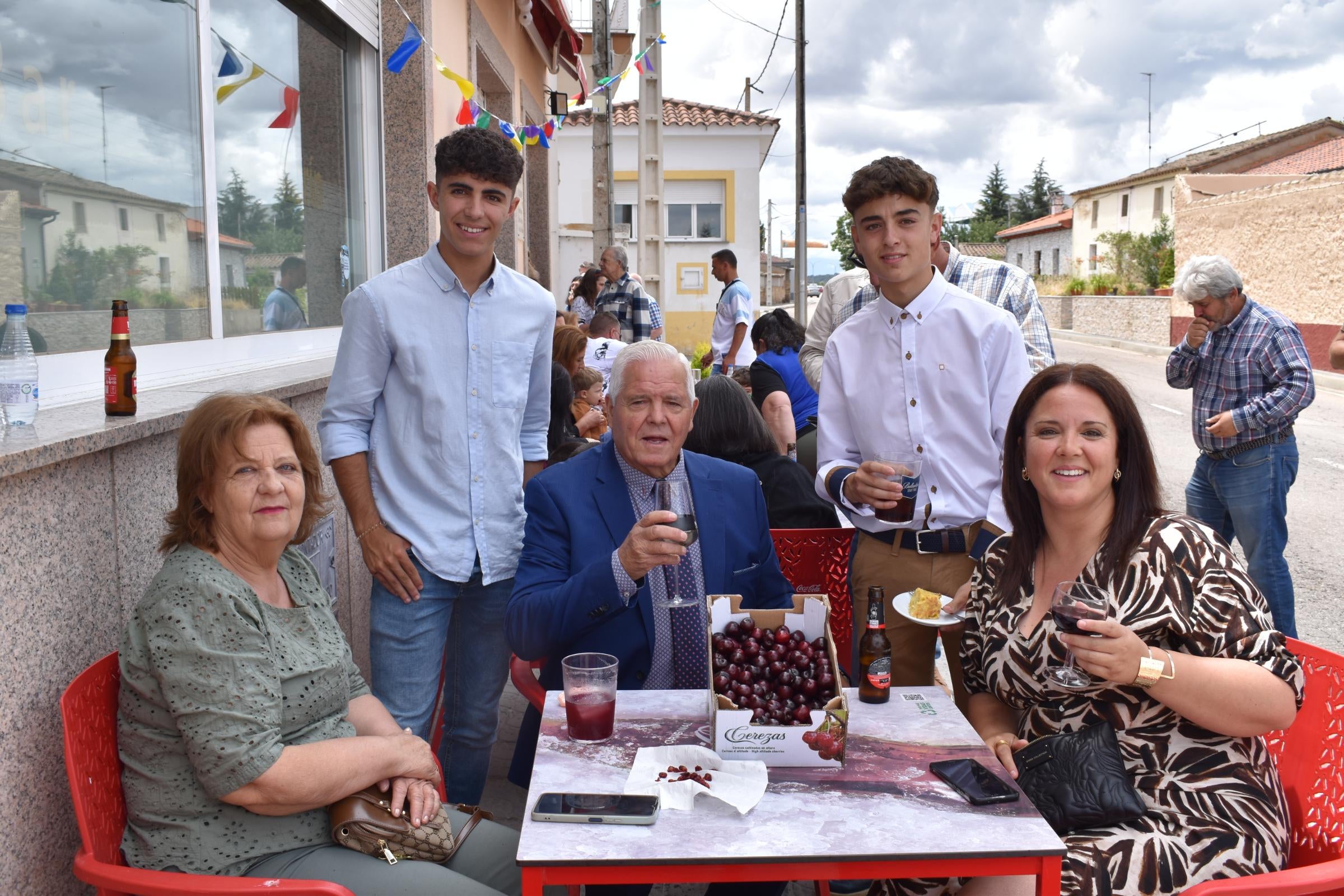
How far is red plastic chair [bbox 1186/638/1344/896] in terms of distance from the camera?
2344 millimetres

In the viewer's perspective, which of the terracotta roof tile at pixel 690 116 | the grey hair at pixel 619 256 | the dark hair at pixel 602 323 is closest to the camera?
the dark hair at pixel 602 323

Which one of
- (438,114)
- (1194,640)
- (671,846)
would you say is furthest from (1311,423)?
(671,846)

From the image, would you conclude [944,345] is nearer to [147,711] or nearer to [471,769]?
[471,769]

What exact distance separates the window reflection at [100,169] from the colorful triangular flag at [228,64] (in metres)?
0.29

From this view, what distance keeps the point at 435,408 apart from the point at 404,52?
3.16 meters

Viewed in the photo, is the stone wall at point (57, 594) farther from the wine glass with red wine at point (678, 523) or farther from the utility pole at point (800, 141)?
the utility pole at point (800, 141)

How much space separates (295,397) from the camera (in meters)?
3.89

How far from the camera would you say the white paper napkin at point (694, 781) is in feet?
6.24

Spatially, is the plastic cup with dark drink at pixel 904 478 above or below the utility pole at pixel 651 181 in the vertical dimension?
below

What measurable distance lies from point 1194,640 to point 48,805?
8.00 feet

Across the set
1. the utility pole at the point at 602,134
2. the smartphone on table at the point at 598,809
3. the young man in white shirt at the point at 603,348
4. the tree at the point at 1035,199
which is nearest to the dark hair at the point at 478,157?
the smartphone on table at the point at 598,809

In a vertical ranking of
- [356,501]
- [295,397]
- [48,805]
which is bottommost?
[48,805]

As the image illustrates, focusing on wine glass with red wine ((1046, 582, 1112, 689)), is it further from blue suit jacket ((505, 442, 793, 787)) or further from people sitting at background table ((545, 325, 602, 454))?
people sitting at background table ((545, 325, 602, 454))

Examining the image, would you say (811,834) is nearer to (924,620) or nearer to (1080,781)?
(1080,781)
